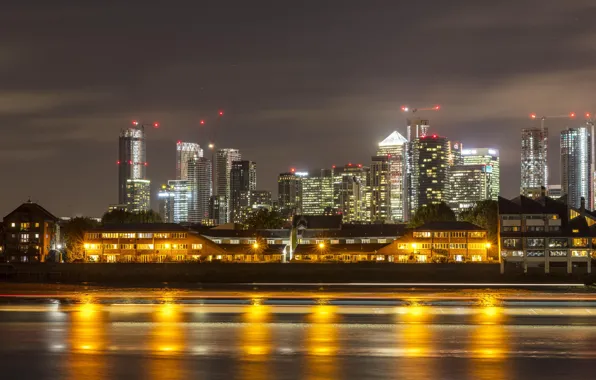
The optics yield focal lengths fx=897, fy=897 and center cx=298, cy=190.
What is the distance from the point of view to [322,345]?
41.8 m

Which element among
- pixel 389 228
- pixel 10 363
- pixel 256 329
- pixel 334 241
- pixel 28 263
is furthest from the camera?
pixel 389 228

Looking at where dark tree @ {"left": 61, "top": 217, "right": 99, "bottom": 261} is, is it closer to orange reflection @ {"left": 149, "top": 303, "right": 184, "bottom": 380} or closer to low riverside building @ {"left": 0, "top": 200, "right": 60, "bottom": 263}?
low riverside building @ {"left": 0, "top": 200, "right": 60, "bottom": 263}

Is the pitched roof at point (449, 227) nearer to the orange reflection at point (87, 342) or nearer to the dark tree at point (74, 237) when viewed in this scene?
the dark tree at point (74, 237)

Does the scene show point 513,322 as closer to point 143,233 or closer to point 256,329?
point 256,329

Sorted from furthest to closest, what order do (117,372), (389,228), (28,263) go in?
(389,228) → (28,263) → (117,372)

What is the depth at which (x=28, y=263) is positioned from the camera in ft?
376

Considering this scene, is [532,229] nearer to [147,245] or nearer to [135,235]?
[147,245]

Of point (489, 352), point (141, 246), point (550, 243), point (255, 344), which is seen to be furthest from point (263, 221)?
point (489, 352)

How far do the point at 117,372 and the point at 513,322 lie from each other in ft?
79.6

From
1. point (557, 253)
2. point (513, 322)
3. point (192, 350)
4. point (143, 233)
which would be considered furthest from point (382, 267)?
point (192, 350)

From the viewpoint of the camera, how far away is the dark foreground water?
36094mm

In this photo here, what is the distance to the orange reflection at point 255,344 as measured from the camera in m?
35.9

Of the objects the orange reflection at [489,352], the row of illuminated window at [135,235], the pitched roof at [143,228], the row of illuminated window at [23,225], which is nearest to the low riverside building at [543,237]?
the row of illuminated window at [135,235]

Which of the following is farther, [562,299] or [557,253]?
[557,253]
